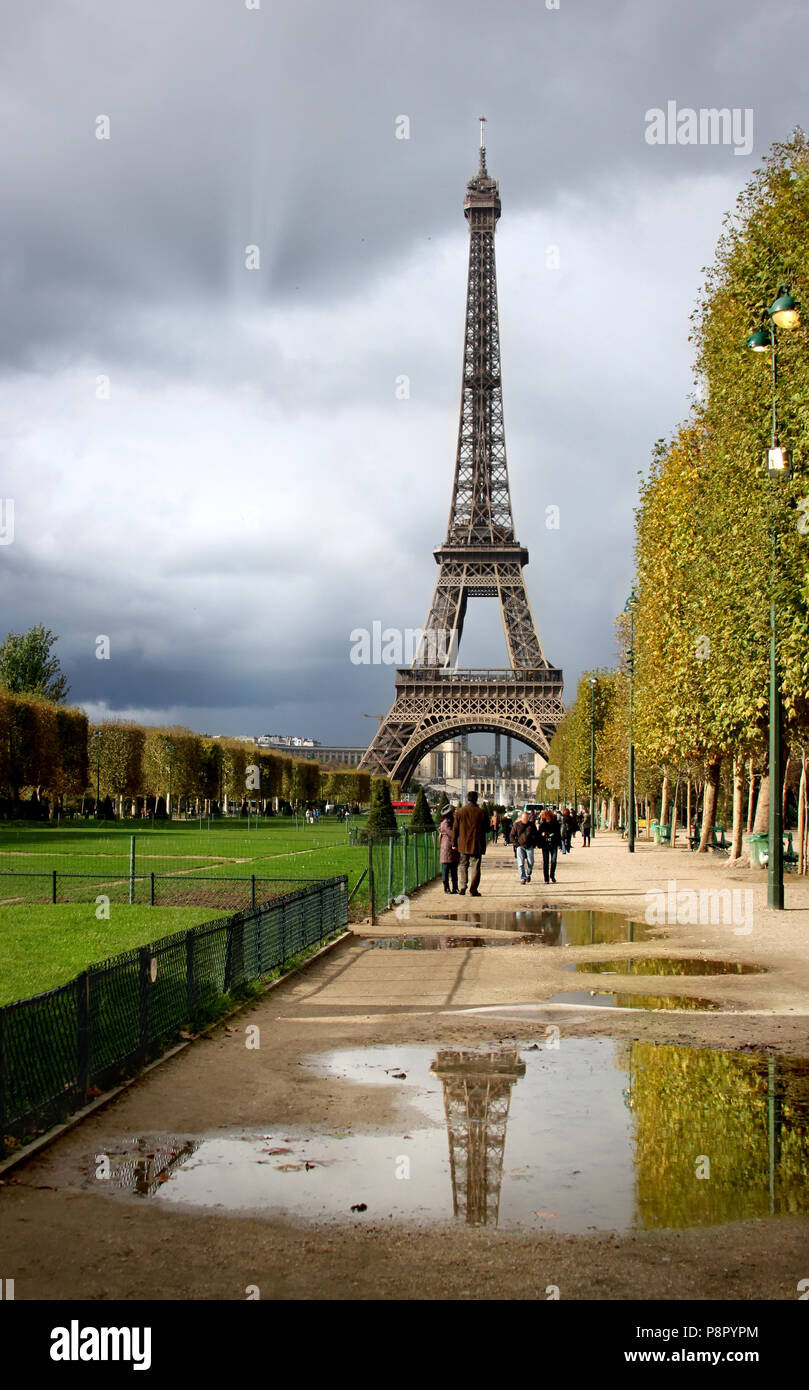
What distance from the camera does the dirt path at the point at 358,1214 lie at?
5.21 m

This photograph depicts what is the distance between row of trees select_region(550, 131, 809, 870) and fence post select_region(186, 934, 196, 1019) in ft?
43.7

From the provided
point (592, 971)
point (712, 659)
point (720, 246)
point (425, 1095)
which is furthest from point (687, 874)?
point (425, 1095)

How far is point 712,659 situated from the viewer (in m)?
27.6

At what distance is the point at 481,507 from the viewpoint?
102062 mm

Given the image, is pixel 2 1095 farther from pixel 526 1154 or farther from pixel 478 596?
pixel 478 596

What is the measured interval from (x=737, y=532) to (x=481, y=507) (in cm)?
7835

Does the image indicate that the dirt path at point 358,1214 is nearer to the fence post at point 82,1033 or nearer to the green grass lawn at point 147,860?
the fence post at point 82,1033

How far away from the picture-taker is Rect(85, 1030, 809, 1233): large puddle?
6.16 metres

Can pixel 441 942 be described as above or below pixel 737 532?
below

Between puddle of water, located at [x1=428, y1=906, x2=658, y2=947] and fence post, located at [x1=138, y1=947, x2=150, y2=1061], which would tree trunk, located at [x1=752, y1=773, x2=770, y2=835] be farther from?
fence post, located at [x1=138, y1=947, x2=150, y2=1061]

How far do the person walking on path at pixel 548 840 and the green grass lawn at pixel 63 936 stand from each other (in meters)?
11.3

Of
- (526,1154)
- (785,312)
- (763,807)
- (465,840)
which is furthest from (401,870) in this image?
(526,1154)

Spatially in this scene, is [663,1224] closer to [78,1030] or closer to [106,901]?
[78,1030]

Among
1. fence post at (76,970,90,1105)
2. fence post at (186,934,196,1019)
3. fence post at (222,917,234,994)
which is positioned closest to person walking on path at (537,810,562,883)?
fence post at (222,917,234,994)
